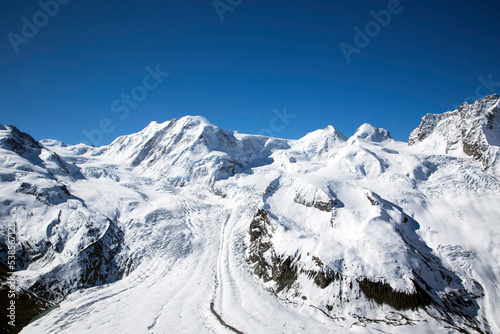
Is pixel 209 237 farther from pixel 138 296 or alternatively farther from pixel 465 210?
pixel 465 210

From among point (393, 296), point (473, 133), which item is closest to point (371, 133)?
point (473, 133)

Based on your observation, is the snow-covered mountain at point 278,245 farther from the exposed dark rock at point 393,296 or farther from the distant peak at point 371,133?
the distant peak at point 371,133

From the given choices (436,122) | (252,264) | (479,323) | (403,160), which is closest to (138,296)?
(252,264)

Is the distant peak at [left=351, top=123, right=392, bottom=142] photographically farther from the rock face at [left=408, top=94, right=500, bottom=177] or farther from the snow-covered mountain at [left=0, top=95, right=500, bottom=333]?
the snow-covered mountain at [left=0, top=95, right=500, bottom=333]

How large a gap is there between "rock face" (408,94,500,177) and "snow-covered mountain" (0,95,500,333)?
0.39 m

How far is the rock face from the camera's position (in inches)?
2389

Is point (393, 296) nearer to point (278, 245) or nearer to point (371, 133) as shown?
point (278, 245)

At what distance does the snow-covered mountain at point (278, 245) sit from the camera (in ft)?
109

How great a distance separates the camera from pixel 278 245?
45.1m

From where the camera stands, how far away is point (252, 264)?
47562 millimetres

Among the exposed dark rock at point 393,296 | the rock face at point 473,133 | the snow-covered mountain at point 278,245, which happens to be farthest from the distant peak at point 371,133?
the exposed dark rock at point 393,296

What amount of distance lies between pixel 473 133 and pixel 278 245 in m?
63.2

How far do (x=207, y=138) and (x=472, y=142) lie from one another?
8899 centimetres

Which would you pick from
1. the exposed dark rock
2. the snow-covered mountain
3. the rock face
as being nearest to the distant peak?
the rock face
